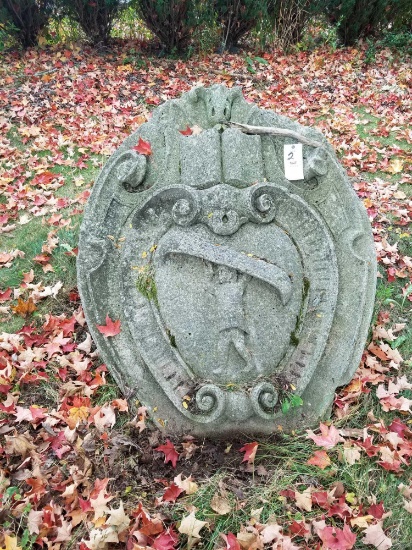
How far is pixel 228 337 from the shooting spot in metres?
2.62

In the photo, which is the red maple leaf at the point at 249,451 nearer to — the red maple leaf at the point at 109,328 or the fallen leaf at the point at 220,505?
the fallen leaf at the point at 220,505

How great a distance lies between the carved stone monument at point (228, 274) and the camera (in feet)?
8.64

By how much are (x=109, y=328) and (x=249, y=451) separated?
106cm

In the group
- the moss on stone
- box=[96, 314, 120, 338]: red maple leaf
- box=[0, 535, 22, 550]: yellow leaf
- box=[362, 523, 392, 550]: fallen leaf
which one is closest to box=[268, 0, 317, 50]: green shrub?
the moss on stone

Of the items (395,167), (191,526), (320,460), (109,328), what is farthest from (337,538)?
(395,167)

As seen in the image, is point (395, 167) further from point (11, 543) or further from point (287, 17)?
point (287, 17)

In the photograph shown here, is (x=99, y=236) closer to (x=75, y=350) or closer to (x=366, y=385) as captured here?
(x=75, y=350)

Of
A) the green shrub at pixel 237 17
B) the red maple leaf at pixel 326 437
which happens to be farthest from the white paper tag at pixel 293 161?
the green shrub at pixel 237 17

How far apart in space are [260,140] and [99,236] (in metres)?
Answer: 1.16

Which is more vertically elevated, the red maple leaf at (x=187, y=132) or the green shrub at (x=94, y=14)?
the green shrub at (x=94, y=14)

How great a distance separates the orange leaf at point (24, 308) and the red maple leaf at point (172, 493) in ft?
5.95

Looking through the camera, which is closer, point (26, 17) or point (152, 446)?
point (152, 446)

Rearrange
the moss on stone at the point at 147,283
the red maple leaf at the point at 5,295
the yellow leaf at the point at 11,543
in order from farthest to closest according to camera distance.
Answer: the red maple leaf at the point at 5,295
the moss on stone at the point at 147,283
the yellow leaf at the point at 11,543

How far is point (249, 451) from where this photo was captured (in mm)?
2578
